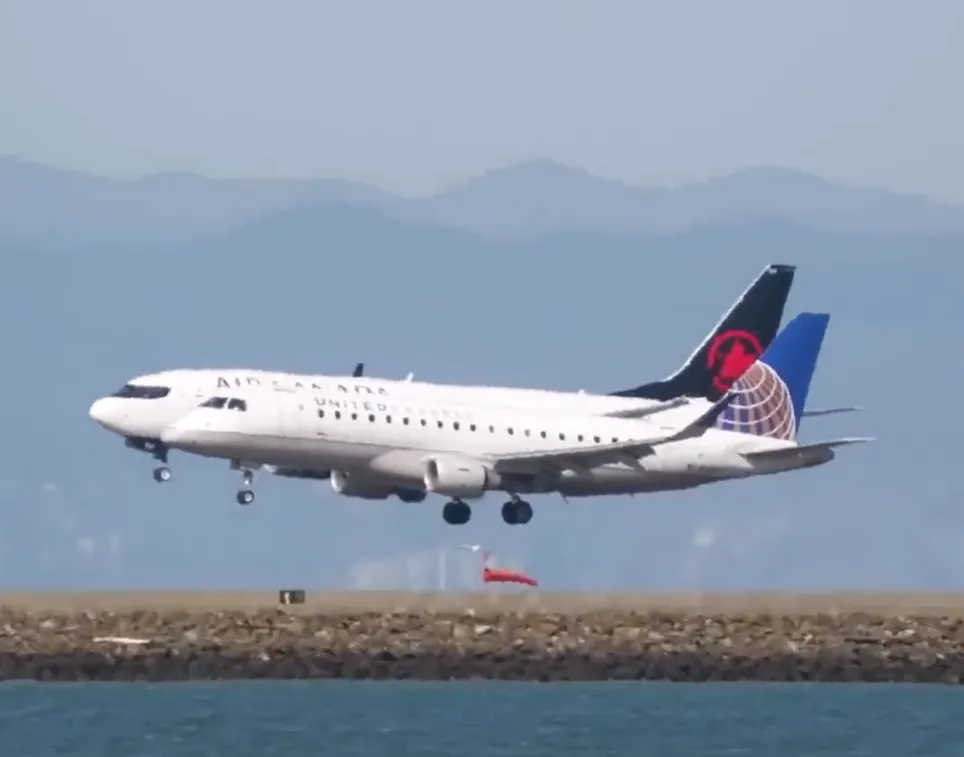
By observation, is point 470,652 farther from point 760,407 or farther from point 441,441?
point 760,407

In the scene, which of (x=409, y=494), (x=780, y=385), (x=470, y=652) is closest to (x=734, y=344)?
(x=780, y=385)

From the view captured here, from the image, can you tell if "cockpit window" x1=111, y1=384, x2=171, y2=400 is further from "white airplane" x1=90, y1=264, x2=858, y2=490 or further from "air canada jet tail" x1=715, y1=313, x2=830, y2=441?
"air canada jet tail" x1=715, y1=313, x2=830, y2=441

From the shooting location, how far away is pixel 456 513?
89.1 m

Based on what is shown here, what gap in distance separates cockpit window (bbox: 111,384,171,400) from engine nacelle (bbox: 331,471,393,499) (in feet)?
16.4

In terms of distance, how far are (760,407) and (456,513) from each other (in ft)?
33.7

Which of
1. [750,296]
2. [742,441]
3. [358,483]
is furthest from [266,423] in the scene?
[750,296]

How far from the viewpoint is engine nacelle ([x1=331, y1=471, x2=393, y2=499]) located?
8700 cm

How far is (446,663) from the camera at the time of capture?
6669 centimetres

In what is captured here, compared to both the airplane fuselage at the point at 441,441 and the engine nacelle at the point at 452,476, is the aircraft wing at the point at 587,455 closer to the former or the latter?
the airplane fuselage at the point at 441,441

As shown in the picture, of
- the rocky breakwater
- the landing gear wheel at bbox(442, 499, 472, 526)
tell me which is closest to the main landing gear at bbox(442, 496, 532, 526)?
the landing gear wheel at bbox(442, 499, 472, 526)

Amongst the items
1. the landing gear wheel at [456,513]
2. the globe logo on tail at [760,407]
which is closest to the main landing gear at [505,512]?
the landing gear wheel at [456,513]

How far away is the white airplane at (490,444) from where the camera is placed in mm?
83875

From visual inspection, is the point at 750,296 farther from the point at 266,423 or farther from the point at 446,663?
the point at 446,663

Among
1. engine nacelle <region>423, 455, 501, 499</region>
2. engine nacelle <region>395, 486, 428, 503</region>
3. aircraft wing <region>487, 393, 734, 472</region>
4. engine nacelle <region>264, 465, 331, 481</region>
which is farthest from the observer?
engine nacelle <region>395, 486, 428, 503</region>
